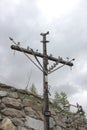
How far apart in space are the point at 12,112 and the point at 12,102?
1.31ft

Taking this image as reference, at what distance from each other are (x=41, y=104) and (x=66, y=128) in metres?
1.71

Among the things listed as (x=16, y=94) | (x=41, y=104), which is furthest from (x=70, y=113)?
(x=16, y=94)

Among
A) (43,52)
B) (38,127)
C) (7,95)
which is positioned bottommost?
(38,127)

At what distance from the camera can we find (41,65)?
473 inches

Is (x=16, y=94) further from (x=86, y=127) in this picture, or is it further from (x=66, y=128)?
(x=86, y=127)

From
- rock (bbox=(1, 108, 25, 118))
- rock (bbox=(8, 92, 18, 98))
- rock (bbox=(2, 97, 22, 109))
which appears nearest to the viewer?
rock (bbox=(1, 108, 25, 118))

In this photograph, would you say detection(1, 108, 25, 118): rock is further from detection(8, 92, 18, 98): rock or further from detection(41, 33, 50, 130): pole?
detection(41, 33, 50, 130): pole

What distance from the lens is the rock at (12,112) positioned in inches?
487

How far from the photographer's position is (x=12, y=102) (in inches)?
506

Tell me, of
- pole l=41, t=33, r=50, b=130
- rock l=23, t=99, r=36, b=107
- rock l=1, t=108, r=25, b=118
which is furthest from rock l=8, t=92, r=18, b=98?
pole l=41, t=33, r=50, b=130

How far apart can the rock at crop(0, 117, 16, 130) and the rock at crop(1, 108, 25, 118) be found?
11.4 inches

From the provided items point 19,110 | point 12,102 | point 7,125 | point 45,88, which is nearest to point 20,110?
point 19,110

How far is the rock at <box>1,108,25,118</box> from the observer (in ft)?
40.6

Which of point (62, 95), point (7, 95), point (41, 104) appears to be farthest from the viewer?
point (62, 95)
